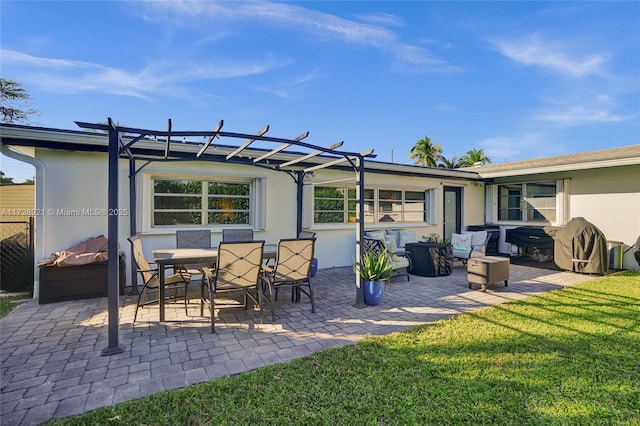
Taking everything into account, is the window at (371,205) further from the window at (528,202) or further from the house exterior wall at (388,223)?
the window at (528,202)

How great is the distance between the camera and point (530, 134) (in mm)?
16359

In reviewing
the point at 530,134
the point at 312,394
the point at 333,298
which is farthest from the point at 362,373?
the point at 530,134

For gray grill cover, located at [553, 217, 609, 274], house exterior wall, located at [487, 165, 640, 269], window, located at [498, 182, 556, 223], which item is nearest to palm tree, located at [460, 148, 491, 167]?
window, located at [498, 182, 556, 223]

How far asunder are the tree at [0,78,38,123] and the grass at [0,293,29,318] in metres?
11.6

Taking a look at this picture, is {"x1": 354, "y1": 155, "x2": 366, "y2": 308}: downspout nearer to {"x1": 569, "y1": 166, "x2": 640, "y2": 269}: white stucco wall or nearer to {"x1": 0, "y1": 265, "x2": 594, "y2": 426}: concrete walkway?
{"x1": 0, "y1": 265, "x2": 594, "y2": 426}: concrete walkway

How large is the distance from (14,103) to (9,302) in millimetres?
12562

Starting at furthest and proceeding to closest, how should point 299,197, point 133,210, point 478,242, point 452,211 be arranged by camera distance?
point 452,211, point 478,242, point 299,197, point 133,210

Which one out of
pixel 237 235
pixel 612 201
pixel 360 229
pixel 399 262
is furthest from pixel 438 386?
pixel 612 201

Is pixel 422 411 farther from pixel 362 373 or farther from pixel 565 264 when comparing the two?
pixel 565 264

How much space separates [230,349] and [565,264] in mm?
8341

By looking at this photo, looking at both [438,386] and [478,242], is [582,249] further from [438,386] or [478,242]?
[438,386]

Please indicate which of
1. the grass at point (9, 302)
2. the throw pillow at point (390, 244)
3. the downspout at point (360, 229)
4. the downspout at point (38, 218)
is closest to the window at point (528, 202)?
the throw pillow at point (390, 244)

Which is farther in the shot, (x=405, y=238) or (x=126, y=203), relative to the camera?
(x=405, y=238)

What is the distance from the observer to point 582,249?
7.34m
